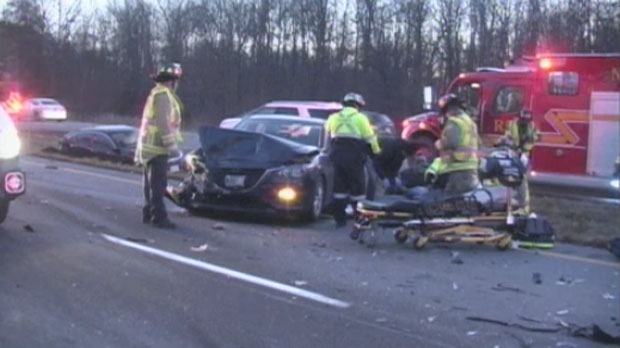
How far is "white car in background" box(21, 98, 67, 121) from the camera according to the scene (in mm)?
55469

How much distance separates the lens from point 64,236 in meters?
8.99

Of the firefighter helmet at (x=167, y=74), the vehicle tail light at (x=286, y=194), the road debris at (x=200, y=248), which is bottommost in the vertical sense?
the road debris at (x=200, y=248)

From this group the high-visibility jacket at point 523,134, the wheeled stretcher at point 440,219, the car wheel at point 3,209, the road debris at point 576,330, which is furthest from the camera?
the high-visibility jacket at point 523,134

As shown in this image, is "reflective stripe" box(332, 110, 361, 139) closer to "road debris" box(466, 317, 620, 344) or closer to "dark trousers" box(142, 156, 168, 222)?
"dark trousers" box(142, 156, 168, 222)

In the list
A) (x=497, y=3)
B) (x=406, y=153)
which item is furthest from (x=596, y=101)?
(x=497, y=3)

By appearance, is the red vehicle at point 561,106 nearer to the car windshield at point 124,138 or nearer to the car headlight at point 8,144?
the car windshield at point 124,138

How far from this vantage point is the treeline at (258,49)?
52.3 m

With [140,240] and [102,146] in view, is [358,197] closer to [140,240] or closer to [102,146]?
[140,240]

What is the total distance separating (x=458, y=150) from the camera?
9.75 m

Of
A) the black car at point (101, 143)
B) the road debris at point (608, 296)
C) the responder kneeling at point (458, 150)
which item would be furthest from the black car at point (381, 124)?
the road debris at point (608, 296)

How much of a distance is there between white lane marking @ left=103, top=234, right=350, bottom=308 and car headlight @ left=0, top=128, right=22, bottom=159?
1303 mm

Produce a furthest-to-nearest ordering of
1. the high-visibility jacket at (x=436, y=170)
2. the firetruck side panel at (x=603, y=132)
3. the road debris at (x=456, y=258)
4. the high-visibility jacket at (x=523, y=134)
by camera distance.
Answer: the firetruck side panel at (x=603, y=132), the high-visibility jacket at (x=523, y=134), the high-visibility jacket at (x=436, y=170), the road debris at (x=456, y=258)

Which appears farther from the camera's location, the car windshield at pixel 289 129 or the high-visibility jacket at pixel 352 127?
the car windshield at pixel 289 129

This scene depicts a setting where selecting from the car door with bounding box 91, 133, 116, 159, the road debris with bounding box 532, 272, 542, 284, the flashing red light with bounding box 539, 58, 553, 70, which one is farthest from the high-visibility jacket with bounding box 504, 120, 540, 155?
the car door with bounding box 91, 133, 116, 159
